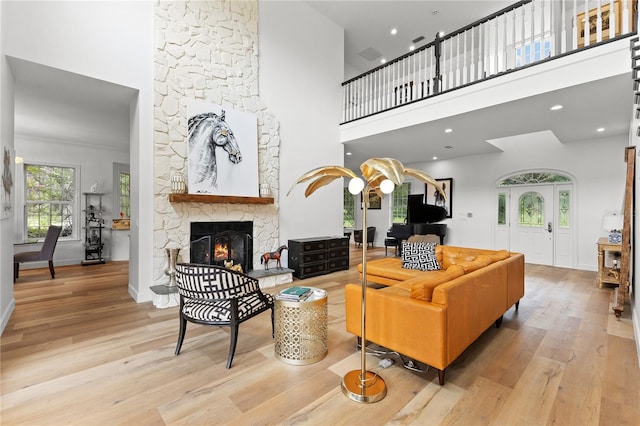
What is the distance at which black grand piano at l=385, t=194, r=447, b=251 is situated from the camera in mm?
8352

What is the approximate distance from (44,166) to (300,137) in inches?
244

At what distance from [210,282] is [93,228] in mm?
6968

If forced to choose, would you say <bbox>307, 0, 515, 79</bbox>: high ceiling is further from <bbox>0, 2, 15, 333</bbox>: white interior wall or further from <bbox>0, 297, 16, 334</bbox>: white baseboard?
<bbox>0, 297, 16, 334</bbox>: white baseboard

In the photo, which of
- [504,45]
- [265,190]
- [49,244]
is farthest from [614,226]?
[49,244]

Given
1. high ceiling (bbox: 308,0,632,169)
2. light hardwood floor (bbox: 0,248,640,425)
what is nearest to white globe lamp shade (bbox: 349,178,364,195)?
light hardwood floor (bbox: 0,248,640,425)

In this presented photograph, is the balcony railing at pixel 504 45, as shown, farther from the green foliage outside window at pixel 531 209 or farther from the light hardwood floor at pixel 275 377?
the light hardwood floor at pixel 275 377

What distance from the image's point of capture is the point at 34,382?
2150mm

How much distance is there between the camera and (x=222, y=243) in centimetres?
480

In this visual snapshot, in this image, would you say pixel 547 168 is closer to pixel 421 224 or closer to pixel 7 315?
pixel 421 224

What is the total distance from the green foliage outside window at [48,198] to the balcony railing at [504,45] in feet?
22.9

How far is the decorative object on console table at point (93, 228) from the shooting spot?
7.14 metres

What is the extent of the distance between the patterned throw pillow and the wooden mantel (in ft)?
8.04

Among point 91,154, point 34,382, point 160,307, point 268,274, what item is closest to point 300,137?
point 268,274

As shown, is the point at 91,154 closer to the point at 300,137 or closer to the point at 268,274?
the point at 300,137
